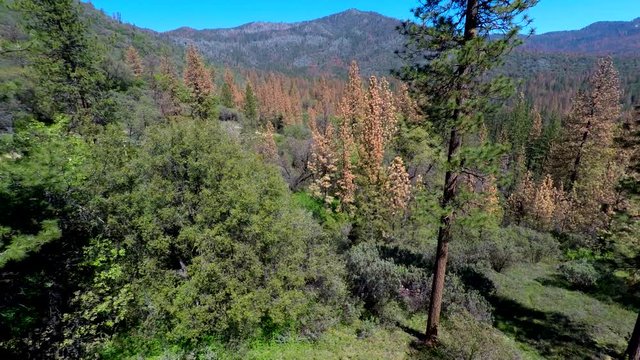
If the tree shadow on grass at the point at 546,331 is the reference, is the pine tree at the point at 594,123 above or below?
above

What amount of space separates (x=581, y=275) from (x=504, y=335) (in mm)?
7500

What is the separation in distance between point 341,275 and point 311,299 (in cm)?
212

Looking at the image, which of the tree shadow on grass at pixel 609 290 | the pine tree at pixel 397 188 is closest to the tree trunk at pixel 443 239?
the tree shadow on grass at pixel 609 290

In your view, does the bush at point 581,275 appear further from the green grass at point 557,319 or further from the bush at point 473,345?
the bush at point 473,345

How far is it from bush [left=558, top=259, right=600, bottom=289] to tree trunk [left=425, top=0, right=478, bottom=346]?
10105 millimetres

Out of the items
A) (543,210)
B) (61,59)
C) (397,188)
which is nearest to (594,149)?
(543,210)

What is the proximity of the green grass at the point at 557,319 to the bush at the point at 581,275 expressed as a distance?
84 centimetres

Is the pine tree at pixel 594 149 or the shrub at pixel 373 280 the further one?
the pine tree at pixel 594 149

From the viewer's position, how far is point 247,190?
11570 mm

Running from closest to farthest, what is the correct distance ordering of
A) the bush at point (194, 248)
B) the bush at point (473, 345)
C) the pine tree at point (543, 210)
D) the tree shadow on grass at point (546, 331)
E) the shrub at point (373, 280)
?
1. the bush at point (473, 345)
2. the bush at point (194, 248)
3. the tree shadow on grass at point (546, 331)
4. the shrub at point (373, 280)
5. the pine tree at point (543, 210)

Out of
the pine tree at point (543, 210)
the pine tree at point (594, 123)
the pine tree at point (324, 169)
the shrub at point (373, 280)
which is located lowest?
the pine tree at point (543, 210)

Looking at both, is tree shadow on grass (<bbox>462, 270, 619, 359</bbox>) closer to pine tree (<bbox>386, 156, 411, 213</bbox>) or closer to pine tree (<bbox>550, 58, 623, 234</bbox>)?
pine tree (<bbox>386, 156, 411, 213</bbox>)

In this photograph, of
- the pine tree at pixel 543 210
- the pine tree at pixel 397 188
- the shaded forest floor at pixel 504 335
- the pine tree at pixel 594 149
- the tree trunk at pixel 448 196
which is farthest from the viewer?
the pine tree at pixel 543 210

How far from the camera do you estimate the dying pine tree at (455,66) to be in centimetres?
976
